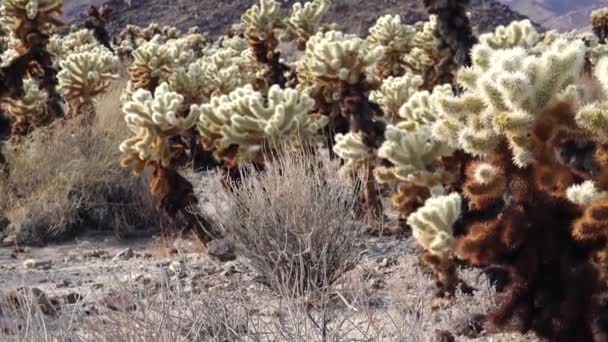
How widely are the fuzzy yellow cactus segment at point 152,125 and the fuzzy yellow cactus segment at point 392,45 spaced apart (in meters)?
3.80

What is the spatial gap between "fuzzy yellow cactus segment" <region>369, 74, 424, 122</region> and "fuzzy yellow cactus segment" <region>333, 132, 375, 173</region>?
121 centimetres

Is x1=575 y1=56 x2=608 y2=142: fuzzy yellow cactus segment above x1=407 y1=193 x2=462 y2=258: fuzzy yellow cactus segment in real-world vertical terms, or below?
above

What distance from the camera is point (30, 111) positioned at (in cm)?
920

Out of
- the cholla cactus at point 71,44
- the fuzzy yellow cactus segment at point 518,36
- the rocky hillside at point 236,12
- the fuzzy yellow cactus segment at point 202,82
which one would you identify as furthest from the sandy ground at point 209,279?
the rocky hillside at point 236,12

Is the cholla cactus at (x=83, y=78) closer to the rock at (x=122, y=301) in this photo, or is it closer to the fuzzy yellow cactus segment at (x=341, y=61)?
the fuzzy yellow cactus segment at (x=341, y=61)

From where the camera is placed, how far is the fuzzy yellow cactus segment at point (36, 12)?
828 cm

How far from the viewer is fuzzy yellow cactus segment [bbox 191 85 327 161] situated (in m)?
5.44

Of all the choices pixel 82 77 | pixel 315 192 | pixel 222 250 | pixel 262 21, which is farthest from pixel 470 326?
pixel 82 77

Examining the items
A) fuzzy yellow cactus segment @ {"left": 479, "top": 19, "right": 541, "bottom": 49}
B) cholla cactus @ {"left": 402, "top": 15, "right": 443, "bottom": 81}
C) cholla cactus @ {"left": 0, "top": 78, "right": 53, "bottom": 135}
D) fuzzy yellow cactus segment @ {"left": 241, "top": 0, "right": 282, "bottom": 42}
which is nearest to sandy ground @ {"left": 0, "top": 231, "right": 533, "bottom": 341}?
fuzzy yellow cactus segment @ {"left": 479, "top": 19, "right": 541, "bottom": 49}

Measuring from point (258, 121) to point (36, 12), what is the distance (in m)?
4.05

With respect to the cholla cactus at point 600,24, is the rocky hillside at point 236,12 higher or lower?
lower

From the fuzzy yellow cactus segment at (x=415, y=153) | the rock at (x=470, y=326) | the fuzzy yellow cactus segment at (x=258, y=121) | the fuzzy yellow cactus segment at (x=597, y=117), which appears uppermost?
the fuzzy yellow cactus segment at (x=597, y=117)

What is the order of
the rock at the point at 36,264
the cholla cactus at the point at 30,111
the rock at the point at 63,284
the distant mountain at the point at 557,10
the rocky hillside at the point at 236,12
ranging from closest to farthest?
the rock at the point at 63,284 → the rock at the point at 36,264 → the cholla cactus at the point at 30,111 → the rocky hillside at the point at 236,12 → the distant mountain at the point at 557,10

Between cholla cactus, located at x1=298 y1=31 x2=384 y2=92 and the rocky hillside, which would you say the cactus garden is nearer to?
cholla cactus, located at x1=298 y1=31 x2=384 y2=92
